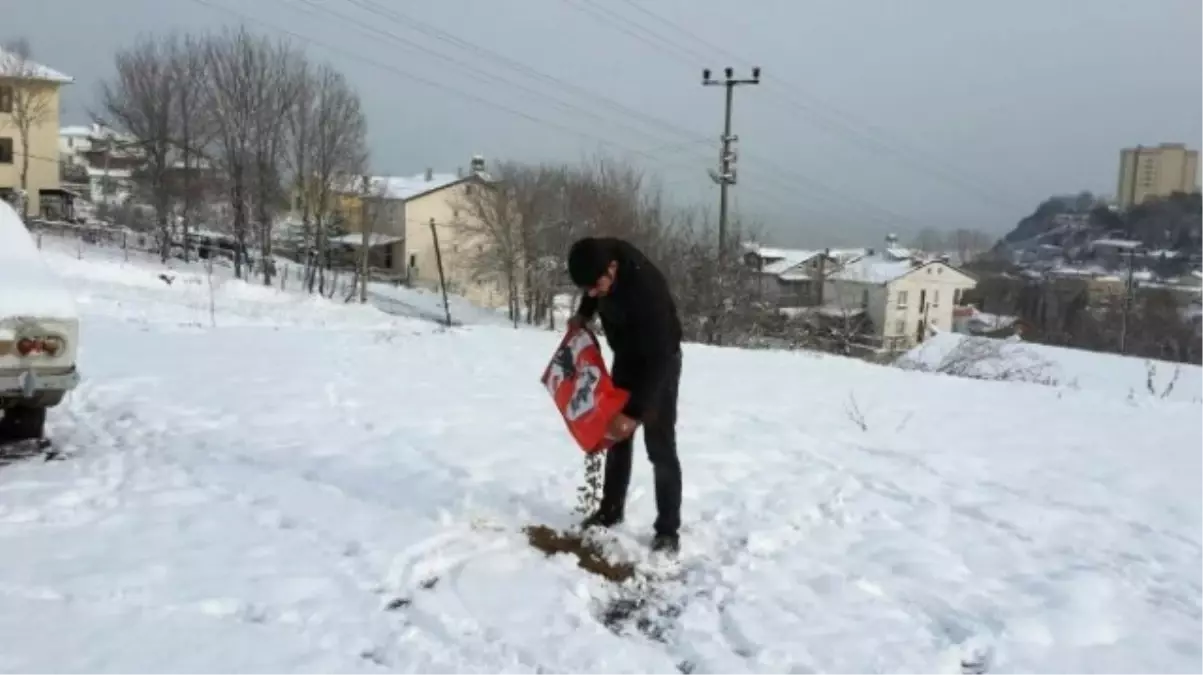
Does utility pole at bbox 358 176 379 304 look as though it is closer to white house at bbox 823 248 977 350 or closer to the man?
white house at bbox 823 248 977 350

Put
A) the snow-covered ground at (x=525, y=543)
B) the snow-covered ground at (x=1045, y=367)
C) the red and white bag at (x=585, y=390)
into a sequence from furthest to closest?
the snow-covered ground at (x=1045, y=367)
the red and white bag at (x=585, y=390)
the snow-covered ground at (x=525, y=543)

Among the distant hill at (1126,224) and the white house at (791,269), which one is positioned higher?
the distant hill at (1126,224)

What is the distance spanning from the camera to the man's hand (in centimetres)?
441

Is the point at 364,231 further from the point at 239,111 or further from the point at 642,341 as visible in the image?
the point at 642,341

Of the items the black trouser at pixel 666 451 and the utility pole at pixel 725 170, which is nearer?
the black trouser at pixel 666 451

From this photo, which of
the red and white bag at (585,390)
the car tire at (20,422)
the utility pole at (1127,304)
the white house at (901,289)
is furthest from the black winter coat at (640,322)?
the white house at (901,289)

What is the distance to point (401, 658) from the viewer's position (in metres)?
3.39

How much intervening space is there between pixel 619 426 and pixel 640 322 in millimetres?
540

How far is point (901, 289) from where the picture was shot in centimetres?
5531

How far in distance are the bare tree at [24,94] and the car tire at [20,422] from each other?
4634 centimetres

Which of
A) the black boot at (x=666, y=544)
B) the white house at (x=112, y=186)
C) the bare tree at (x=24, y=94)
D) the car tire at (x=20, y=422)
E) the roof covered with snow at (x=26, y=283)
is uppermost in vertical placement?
the bare tree at (x=24, y=94)

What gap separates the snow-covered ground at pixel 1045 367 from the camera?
59.6ft

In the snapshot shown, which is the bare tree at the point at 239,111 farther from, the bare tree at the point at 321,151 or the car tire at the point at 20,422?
the car tire at the point at 20,422

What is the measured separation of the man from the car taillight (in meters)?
3.48
